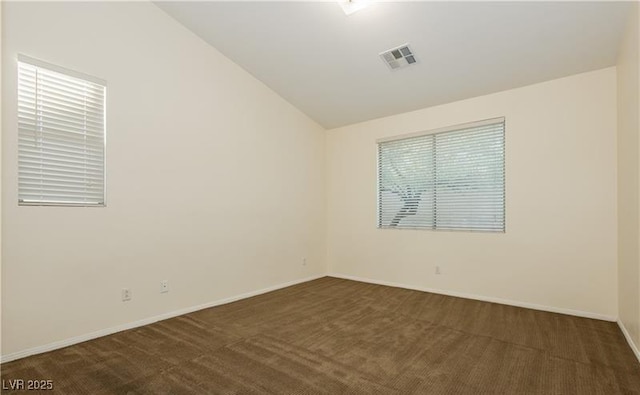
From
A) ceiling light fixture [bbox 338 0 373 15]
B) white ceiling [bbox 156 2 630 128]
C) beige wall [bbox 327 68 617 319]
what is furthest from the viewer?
beige wall [bbox 327 68 617 319]

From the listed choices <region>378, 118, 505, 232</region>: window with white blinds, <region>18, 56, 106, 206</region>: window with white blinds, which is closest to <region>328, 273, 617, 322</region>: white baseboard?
<region>378, 118, 505, 232</region>: window with white blinds

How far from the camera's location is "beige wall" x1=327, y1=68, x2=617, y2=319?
3281 millimetres

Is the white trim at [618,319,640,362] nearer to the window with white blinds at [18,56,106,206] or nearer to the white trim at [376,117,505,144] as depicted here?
the white trim at [376,117,505,144]

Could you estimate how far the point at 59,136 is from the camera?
2.66 meters

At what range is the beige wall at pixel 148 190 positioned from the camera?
96.1 inches

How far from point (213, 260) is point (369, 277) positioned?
2531 mm

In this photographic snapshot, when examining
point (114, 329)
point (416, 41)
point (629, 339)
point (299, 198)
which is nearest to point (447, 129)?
point (416, 41)

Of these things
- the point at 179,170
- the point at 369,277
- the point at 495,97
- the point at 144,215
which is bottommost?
the point at 369,277

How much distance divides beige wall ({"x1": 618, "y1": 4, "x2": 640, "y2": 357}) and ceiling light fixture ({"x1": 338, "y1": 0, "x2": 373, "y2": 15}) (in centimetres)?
210

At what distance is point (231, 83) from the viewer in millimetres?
4043

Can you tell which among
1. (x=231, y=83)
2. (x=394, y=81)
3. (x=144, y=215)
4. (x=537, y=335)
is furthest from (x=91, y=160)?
(x=537, y=335)

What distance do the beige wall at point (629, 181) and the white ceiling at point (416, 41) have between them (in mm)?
315

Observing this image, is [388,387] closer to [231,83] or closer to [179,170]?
[179,170]

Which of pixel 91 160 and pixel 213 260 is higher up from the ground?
pixel 91 160
